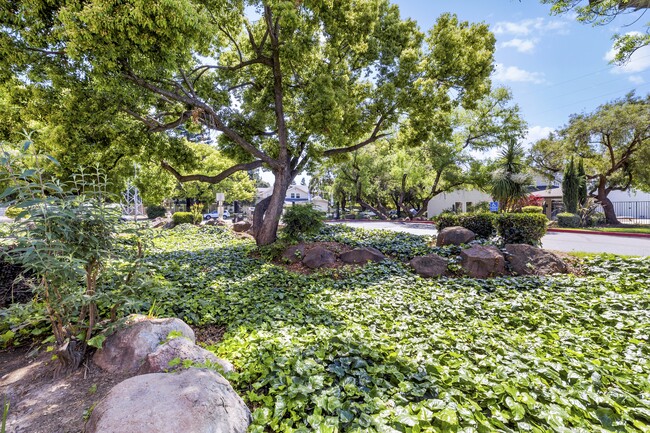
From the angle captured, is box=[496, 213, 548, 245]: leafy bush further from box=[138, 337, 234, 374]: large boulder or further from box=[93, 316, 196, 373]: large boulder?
box=[93, 316, 196, 373]: large boulder

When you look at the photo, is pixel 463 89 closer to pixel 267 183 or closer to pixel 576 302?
pixel 576 302

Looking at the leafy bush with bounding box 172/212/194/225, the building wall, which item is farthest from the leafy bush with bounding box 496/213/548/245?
the building wall

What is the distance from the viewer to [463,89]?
9.59 m

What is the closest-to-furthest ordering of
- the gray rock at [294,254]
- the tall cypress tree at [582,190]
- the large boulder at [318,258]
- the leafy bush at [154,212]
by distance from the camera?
the large boulder at [318,258], the gray rock at [294,254], the tall cypress tree at [582,190], the leafy bush at [154,212]

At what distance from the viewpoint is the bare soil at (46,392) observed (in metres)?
1.88

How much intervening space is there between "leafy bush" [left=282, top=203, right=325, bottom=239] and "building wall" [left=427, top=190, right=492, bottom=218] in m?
21.4

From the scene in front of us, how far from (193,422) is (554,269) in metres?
6.53

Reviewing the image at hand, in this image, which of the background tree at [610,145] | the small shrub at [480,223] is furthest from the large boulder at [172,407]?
the background tree at [610,145]

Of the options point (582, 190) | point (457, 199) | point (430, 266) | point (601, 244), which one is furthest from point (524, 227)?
point (457, 199)

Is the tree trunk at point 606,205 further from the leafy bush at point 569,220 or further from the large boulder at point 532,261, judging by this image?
the large boulder at point 532,261

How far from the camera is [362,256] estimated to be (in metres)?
6.77

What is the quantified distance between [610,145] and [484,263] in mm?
19844

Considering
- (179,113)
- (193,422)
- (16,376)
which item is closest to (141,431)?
(193,422)

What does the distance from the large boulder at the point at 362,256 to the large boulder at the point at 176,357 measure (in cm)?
437
